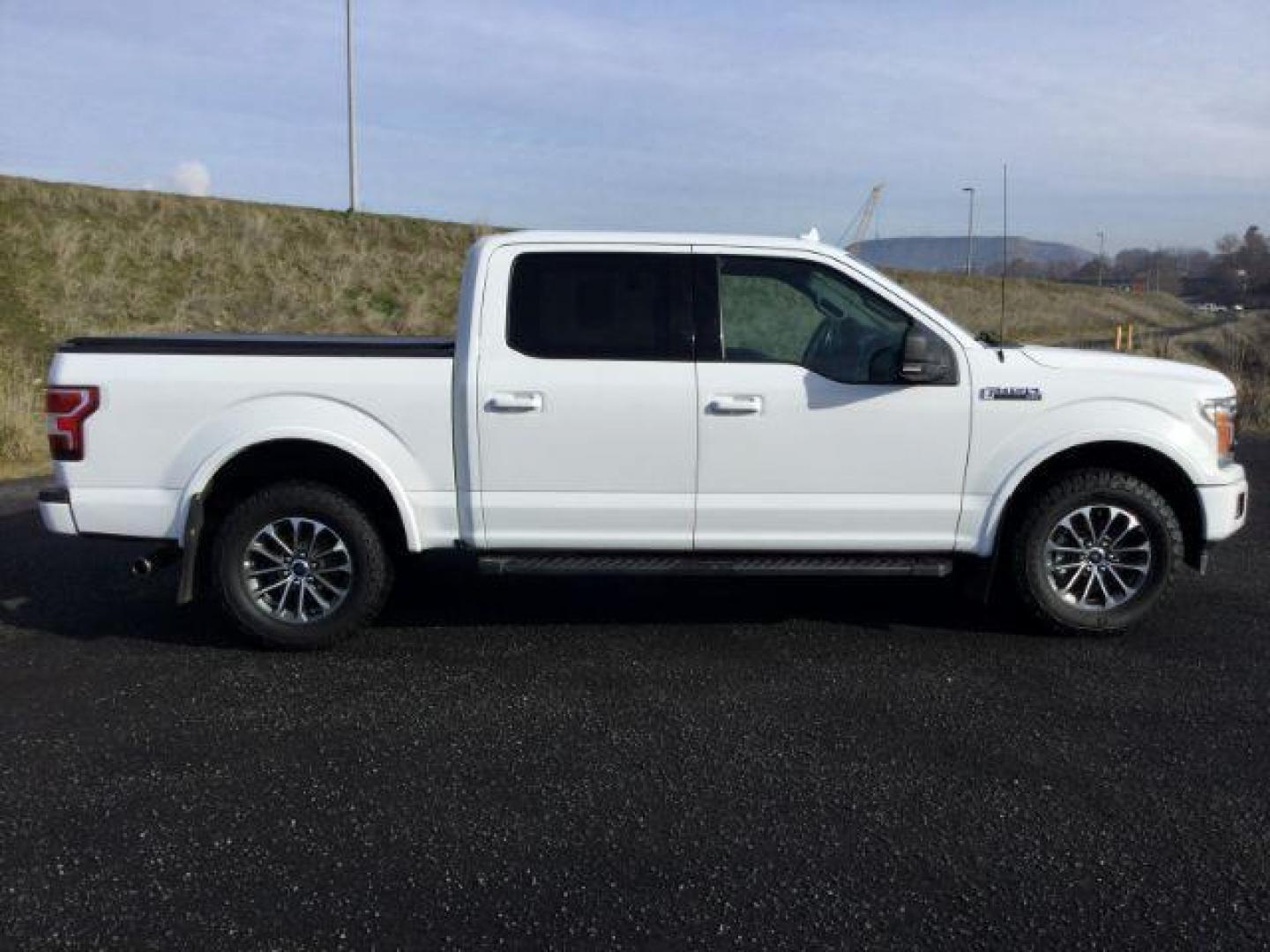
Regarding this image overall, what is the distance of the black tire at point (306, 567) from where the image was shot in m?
5.22

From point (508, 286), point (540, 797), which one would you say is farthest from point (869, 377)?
point (540, 797)

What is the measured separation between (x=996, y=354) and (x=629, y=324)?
5.80ft

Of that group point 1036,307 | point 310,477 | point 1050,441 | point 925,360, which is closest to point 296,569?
point 310,477

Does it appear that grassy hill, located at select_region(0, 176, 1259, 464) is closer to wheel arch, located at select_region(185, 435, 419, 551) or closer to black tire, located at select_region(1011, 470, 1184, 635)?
wheel arch, located at select_region(185, 435, 419, 551)

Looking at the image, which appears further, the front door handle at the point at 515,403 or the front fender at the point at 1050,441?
the front fender at the point at 1050,441

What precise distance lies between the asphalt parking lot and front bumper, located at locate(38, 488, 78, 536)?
0.63m

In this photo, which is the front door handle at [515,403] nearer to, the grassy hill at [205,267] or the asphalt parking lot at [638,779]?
the asphalt parking lot at [638,779]

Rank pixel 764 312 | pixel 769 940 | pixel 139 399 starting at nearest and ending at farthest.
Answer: pixel 769 940
pixel 139 399
pixel 764 312

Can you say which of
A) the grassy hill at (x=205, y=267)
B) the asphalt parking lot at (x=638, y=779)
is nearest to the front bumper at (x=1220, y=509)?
the asphalt parking lot at (x=638, y=779)

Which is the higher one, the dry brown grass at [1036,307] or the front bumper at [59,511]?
the dry brown grass at [1036,307]

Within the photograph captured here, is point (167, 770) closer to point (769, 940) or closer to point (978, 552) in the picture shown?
point (769, 940)

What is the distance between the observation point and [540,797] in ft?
12.3

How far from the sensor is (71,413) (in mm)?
5051

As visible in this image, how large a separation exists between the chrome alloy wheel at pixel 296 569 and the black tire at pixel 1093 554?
10.8ft
